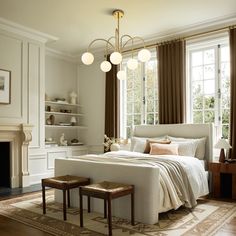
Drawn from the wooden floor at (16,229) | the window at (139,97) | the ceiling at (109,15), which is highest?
the ceiling at (109,15)

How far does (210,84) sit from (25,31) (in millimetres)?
3803

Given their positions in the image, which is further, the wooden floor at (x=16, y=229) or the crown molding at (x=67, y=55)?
the crown molding at (x=67, y=55)

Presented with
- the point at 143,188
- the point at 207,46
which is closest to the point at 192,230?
the point at 143,188

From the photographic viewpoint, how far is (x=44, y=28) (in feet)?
17.6

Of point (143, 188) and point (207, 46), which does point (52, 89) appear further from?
point (143, 188)

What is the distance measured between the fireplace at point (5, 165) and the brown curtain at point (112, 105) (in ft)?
7.43

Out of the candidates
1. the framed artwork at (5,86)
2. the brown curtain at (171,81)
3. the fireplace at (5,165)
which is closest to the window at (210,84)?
the brown curtain at (171,81)

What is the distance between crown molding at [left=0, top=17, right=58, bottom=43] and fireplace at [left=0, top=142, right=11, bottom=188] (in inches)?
86.7

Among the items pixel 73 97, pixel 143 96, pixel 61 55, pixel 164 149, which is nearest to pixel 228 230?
pixel 164 149

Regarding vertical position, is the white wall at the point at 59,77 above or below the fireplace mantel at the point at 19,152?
above

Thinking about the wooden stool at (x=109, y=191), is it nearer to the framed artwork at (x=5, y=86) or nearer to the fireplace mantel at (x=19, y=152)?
the fireplace mantel at (x=19, y=152)

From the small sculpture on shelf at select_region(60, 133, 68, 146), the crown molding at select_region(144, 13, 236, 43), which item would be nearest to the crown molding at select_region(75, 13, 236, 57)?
the crown molding at select_region(144, 13, 236, 43)

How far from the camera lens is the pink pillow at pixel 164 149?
4.57m

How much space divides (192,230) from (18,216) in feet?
7.03
